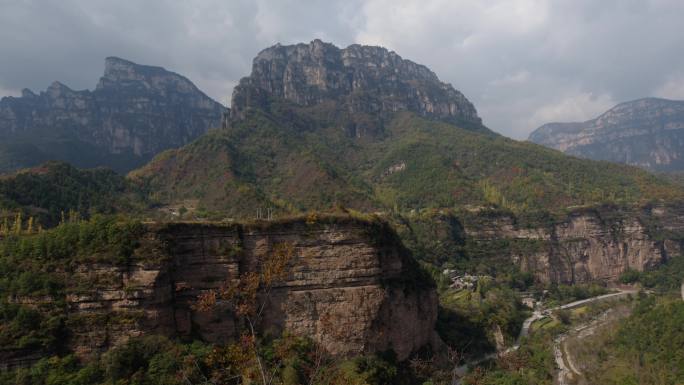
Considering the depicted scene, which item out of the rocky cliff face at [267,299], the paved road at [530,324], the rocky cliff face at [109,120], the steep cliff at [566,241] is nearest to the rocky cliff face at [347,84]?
the rocky cliff face at [109,120]

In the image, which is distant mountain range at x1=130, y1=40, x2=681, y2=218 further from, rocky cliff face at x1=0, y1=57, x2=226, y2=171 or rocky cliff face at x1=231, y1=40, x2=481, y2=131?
rocky cliff face at x1=0, y1=57, x2=226, y2=171

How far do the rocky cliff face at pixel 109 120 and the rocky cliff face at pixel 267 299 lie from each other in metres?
91.7

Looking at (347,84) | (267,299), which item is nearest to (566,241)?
(267,299)

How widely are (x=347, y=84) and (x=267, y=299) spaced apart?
459 ft

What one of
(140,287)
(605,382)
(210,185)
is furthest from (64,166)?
(605,382)

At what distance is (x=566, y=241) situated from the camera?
83.6 metres

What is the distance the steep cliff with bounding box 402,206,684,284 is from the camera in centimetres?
8094

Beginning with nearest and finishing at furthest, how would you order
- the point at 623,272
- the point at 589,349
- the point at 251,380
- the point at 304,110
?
1. the point at 251,380
2. the point at 589,349
3. the point at 623,272
4. the point at 304,110

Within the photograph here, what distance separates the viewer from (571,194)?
92.4 meters

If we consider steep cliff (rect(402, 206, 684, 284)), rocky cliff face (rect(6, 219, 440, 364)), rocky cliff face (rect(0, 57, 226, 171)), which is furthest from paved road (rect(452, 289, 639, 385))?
rocky cliff face (rect(0, 57, 226, 171))

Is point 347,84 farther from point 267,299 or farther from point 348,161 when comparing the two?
point 267,299

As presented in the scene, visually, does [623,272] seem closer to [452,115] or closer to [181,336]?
[181,336]

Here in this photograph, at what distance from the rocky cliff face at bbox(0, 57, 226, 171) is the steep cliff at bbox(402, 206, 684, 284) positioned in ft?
314

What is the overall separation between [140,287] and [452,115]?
15778 centimetres
